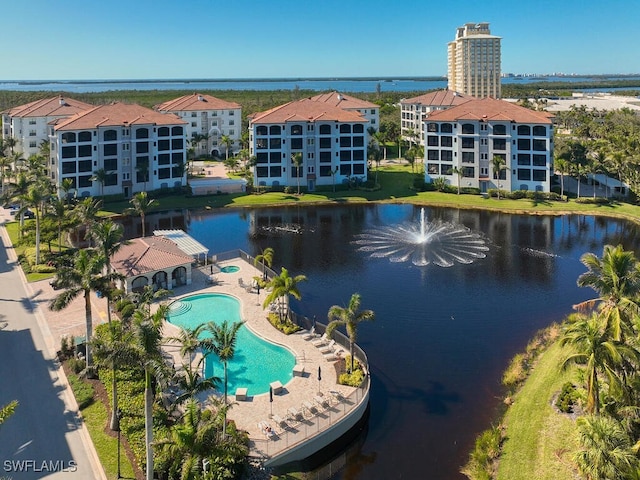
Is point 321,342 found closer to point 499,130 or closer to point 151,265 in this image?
point 151,265

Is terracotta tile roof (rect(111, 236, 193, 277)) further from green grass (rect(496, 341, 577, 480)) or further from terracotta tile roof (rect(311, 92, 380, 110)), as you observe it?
terracotta tile roof (rect(311, 92, 380, 110))

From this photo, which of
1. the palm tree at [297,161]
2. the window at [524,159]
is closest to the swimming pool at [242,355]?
the palm tree at [297,161]

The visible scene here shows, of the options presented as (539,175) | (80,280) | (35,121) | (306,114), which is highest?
(306,114)

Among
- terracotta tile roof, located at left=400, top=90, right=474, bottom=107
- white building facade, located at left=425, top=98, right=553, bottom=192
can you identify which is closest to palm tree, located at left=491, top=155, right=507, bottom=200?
white building facade, located at left=425, top=98, right=553, bottom=192

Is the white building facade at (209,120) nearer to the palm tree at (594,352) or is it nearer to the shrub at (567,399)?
the shrub at (567,399)

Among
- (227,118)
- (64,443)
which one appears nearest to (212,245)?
(64,443)

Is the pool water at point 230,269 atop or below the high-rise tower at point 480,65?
below

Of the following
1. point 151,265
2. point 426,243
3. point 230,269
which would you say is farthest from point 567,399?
point 426,243
